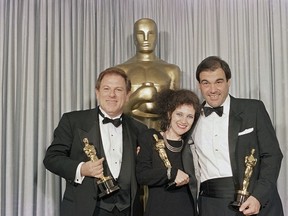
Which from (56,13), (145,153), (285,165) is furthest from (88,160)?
(285,165)

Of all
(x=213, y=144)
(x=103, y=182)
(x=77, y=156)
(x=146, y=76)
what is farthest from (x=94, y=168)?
(x=146, y=76)

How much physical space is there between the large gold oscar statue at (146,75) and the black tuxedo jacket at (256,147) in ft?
1.98

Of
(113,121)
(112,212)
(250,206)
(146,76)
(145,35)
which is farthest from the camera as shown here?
(145,35)

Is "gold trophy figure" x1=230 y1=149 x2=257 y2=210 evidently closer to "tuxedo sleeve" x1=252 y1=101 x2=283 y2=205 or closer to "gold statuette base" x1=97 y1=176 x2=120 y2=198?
"tuxedo sleeve" x1=252 y1=101 x2=283 y2=205

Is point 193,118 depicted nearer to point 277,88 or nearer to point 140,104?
point 140,104

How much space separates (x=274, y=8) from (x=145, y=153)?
151 centimetres

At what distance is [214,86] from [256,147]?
31 cm

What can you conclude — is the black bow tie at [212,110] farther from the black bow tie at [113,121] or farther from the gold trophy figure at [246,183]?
the black bow tie at [113,121]

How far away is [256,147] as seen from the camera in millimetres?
1778

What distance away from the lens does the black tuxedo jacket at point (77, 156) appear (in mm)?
1702

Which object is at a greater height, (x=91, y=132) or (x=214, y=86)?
(x=214, y=86)

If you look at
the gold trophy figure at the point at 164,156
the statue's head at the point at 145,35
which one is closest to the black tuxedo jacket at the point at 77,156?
the gold trophy figure at the point at 164,156

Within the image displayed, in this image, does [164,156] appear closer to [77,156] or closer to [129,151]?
[129,151]

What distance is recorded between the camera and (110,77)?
1.83m
